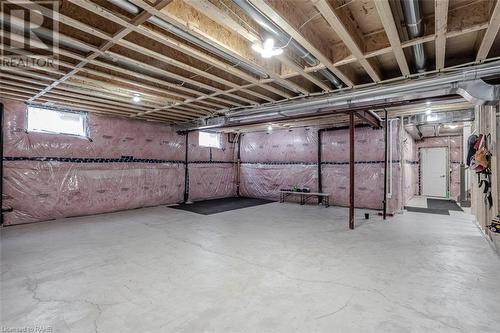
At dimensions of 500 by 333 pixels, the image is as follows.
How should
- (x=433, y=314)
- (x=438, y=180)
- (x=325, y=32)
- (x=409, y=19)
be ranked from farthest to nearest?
(x=438, y=180) → (x=325, y=32) → (x=409, y=19) → (x=433, y=314)

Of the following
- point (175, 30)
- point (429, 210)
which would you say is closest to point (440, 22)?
point (175, 30)

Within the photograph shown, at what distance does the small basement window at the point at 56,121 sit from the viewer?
5.07 metres

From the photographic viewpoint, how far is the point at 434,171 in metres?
9.45

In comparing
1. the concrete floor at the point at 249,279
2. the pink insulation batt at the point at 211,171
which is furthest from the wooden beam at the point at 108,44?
the pink insulation batt at the point at 211,171

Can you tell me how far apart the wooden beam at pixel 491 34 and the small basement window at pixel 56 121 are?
696 centimetres

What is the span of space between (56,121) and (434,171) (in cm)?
1226

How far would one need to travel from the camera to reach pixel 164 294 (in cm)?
217

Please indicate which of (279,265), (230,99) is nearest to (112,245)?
(279,265)

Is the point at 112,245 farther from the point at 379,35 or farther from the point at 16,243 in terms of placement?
the point at 379,35

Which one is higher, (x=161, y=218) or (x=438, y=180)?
(x=438, y=180)

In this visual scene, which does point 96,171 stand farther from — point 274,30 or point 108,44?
point 274,30

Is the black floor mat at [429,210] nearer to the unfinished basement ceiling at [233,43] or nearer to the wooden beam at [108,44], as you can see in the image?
the unfinished basement ceiling at [233,43]

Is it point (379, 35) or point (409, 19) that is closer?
point (409, 19)

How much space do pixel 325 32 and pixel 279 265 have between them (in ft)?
8.90
